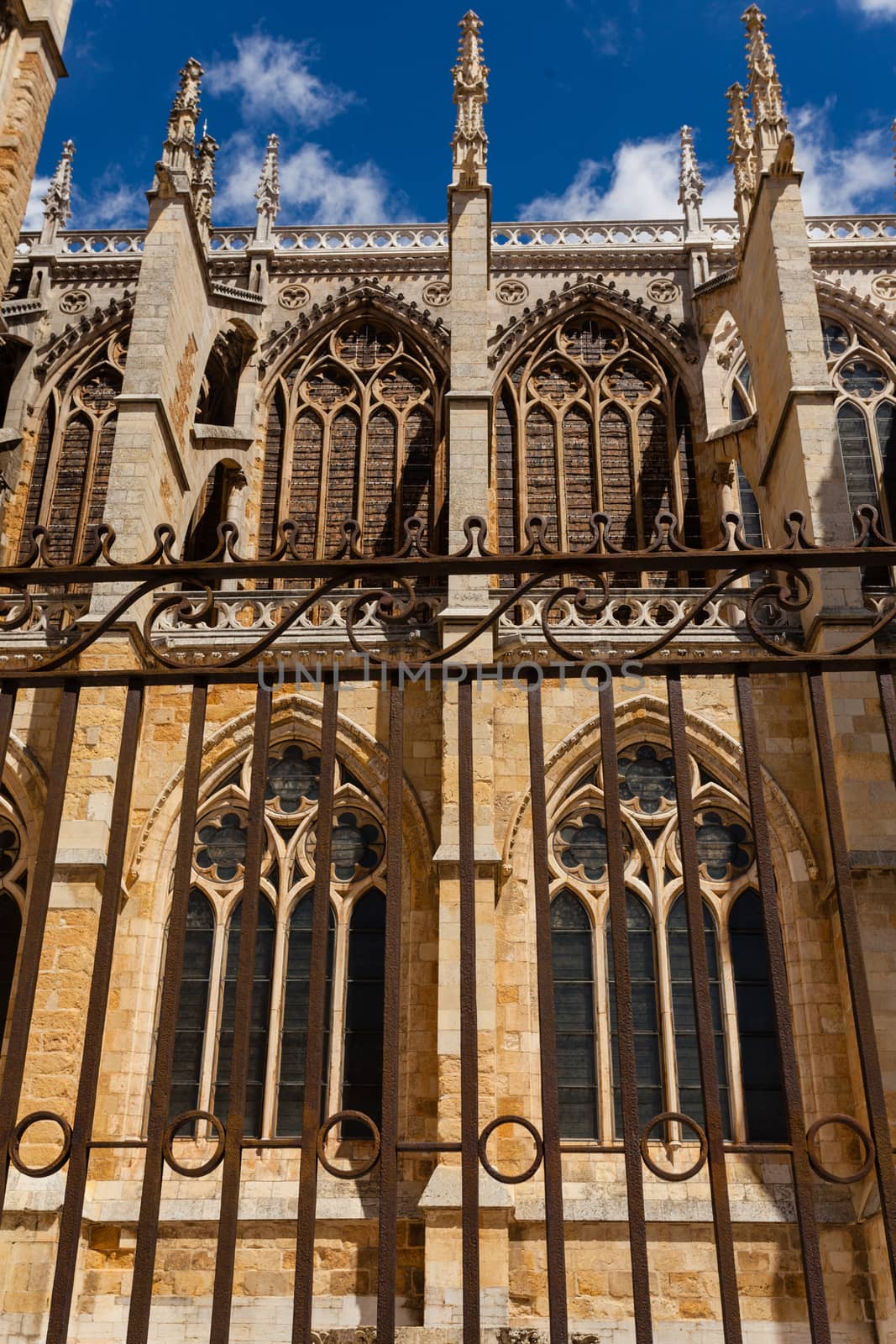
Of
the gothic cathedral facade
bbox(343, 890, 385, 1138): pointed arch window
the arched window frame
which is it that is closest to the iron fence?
the gothic cathedral facade

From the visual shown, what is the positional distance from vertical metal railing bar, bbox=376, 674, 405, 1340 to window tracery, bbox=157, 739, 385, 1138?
578 centimetres

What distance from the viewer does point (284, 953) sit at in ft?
32.2

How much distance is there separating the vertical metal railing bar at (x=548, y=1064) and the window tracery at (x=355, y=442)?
400 inches

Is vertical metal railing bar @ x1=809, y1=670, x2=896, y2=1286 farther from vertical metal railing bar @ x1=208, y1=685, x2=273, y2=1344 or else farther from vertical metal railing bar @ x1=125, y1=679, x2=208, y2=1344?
vertical metal railing bar @ x1=125, y1=679, x2=208, y2=1344

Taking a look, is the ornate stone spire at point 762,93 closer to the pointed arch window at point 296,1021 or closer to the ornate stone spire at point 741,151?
the ornate stone spire at point 741,151

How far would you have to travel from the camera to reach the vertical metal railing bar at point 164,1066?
9.95 ft

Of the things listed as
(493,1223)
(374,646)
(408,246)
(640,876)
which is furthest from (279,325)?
(493,1223)

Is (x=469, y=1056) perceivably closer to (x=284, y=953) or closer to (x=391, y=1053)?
(x=391, y=1053)

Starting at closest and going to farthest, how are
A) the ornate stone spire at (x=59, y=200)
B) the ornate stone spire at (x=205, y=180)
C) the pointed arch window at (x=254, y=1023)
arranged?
the pointed arch window at (x=254, y=1023), the ornate stone spire at (x=205, y=180), the ornate stone spire at (x=59, y=200)

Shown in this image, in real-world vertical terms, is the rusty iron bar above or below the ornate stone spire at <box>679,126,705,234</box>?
below

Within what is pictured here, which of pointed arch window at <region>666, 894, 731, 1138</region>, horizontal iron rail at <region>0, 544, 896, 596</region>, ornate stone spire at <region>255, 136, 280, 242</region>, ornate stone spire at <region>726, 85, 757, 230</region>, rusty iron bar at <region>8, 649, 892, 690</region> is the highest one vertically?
ornate stone spire at <region>255, 136, 280, 242</region>

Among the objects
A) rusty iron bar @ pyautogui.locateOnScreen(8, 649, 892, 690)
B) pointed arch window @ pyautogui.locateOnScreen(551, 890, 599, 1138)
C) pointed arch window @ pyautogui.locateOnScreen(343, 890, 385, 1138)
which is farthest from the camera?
pointed arch window @ pyautogui.locateOnScreen(343, 890, 385, 1138)

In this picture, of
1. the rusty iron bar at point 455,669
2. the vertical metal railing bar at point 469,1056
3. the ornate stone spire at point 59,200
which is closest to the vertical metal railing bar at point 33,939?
the rusty iron bar at point 455,669

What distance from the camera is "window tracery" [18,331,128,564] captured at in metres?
13.9
